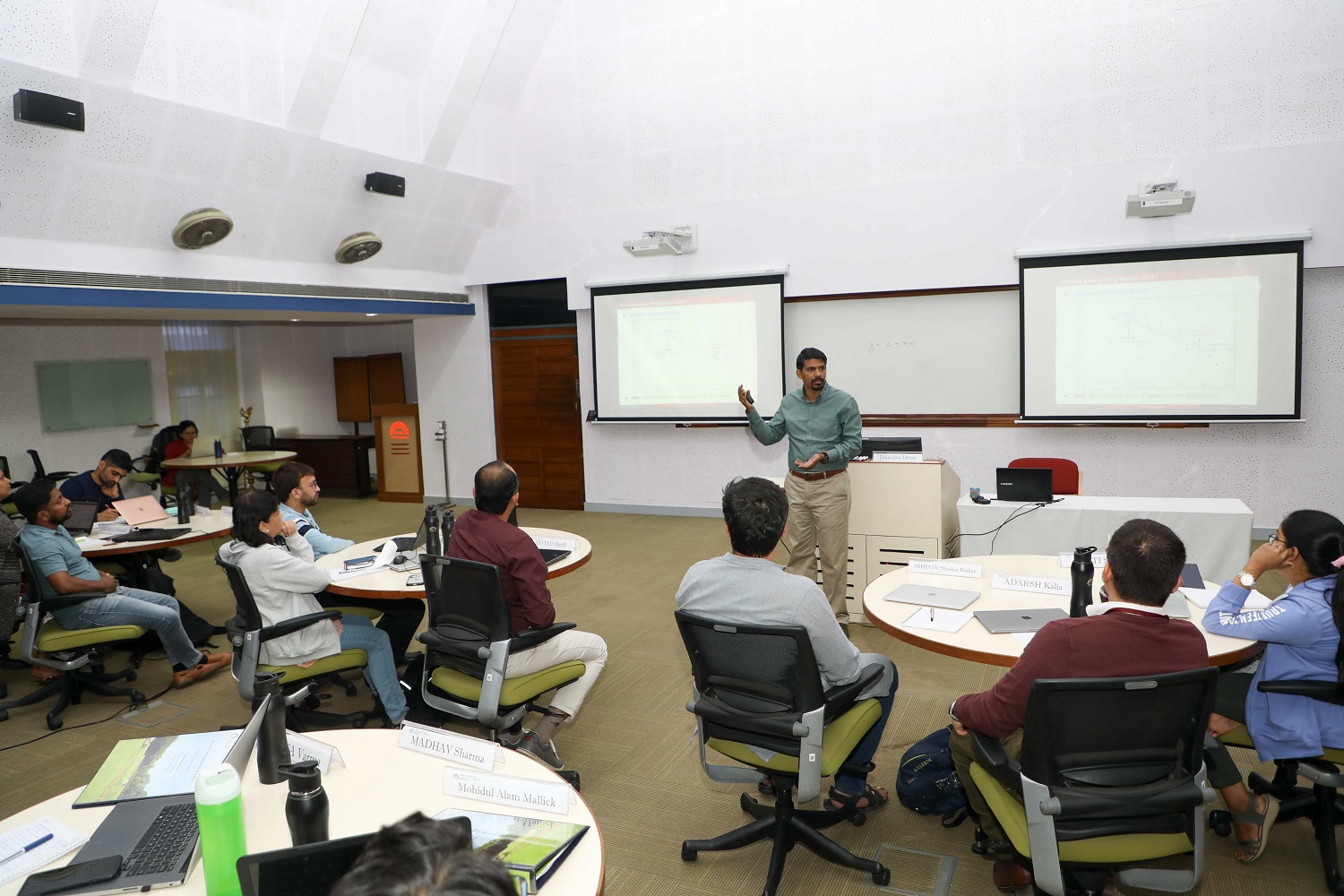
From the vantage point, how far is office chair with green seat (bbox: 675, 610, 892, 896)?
2328mm

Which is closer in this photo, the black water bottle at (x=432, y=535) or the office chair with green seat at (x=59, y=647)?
the black water bottle at (x=432, y=535)

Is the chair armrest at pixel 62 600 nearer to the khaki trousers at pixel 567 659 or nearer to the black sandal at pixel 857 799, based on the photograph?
the khaki trousers at pixel 567 659

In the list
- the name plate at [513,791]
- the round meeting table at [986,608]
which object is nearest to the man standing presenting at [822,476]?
the round meeting table at [986,608]

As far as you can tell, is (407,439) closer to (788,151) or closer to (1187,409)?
(788,151)

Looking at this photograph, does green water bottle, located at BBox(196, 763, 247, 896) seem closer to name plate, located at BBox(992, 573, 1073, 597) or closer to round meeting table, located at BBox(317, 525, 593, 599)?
round meeting table, located at BBox(317, 525, 593, 599)

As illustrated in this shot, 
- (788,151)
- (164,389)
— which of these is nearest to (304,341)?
(164,389)

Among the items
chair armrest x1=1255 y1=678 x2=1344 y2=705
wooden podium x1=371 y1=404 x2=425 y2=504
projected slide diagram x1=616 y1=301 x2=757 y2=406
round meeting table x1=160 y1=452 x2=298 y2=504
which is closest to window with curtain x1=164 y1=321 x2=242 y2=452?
round meeting table x1=160 y1=452 x2=298 y2=504

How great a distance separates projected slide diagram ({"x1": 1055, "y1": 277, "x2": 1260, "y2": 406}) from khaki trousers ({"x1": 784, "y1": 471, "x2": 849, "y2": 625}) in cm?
289

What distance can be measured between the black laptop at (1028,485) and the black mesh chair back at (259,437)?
931cm

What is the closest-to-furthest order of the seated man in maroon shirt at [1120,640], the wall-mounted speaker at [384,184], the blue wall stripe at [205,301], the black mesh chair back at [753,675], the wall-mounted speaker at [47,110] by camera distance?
the seated man in maroon shirt at [1120,640] < the black mesh chair back at [753,675] < the wall-mounted speaker at [47,110] < the blue wall stripe at [205,301] < the wall-mounted speaker at [384,184]

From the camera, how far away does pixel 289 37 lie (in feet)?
19.7

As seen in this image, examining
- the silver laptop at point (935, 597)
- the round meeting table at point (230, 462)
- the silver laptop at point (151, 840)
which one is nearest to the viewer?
the silver laptop at point (151, 840)

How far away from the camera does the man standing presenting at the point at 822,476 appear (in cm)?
496

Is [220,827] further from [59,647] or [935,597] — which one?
[59,647]
